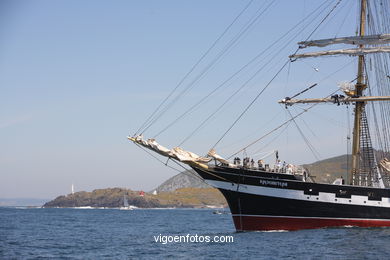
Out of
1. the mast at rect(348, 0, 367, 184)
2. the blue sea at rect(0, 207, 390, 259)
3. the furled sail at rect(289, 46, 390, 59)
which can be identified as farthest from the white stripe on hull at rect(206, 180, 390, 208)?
the furled sail at rect(289, 46, 390, 59)

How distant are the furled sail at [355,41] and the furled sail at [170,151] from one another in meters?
11.6

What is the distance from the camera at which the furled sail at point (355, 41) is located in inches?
1688

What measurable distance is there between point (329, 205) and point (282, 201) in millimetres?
3145

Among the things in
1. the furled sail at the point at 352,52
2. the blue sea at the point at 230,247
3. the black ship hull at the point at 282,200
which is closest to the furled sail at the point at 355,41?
the furled sail at the point at 352,52

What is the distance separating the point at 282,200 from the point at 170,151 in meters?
7.62

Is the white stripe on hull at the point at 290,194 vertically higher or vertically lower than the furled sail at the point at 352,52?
lower

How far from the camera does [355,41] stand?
4328cm

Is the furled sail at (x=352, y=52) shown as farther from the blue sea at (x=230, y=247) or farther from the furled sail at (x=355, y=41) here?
the blue sea at (x=230, y=247)

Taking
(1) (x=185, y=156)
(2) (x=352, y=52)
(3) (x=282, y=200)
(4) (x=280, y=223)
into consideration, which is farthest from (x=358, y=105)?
(1) (x=185, y=156)

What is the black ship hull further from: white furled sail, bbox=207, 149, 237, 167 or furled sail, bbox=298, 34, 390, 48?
furled sail, bbox=298, 34, 390, 48

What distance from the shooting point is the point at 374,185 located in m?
41.6

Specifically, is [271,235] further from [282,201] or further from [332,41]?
[332,41]

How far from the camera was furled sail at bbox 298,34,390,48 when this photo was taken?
42875 mm

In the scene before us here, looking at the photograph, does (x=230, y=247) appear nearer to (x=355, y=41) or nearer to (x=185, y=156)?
(x=185, y=156)
